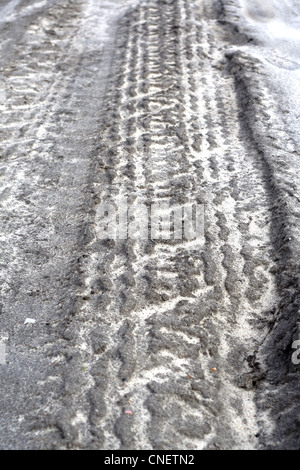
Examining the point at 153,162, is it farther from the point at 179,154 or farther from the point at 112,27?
the point at 112,27

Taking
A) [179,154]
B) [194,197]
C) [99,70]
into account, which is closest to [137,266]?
[194,197]

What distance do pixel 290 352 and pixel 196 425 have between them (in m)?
0.70

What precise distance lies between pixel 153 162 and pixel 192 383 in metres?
2.54

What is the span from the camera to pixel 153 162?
15.8ft

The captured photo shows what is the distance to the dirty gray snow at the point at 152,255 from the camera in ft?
8.42

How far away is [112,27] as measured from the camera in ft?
29.4

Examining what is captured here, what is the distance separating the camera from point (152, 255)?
3.68 m

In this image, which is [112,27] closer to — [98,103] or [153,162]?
[98,103]

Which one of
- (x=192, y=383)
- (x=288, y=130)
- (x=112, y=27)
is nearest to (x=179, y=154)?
(x=288, y=130)

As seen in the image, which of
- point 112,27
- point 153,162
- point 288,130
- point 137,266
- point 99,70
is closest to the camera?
point 137,266

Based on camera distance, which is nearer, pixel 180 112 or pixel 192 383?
pixel 192 383

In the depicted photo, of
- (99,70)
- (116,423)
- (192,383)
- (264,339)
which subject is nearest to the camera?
(116,423)

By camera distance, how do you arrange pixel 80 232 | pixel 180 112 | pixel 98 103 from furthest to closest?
pixel 98 103, pixel 180 112, pixel 80 232

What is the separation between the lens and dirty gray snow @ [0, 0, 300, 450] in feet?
8.42
